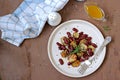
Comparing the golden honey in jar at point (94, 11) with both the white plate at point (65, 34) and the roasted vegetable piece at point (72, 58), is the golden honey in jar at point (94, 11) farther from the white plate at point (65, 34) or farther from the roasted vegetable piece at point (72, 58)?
the roasted vegetable piece at point (72, 58)

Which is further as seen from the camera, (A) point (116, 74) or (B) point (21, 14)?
(B) point (21, 14)

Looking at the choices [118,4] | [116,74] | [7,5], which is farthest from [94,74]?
[7,5]

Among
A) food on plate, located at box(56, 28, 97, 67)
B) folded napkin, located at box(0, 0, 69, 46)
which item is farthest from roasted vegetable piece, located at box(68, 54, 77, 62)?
folded napkin, located at box(0, 0, 69, 46)

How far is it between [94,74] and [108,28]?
0.18m

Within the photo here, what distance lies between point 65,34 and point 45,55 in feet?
0.38

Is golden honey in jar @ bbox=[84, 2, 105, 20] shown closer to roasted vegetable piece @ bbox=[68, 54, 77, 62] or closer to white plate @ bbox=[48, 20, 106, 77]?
white plate @ bbox=[48, 20, 106, 77]

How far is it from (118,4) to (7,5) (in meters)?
0.46

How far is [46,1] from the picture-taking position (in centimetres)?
118

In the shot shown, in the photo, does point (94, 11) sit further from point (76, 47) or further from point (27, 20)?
point (27, 20)

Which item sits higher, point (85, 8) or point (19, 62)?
point (85, 8)

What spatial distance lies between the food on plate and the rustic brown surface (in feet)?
0.20

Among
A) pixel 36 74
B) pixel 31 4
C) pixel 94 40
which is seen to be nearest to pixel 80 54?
pixel 94 40

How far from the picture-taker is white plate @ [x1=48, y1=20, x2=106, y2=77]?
108 cm

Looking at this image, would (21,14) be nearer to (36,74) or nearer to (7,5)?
(7,5)
